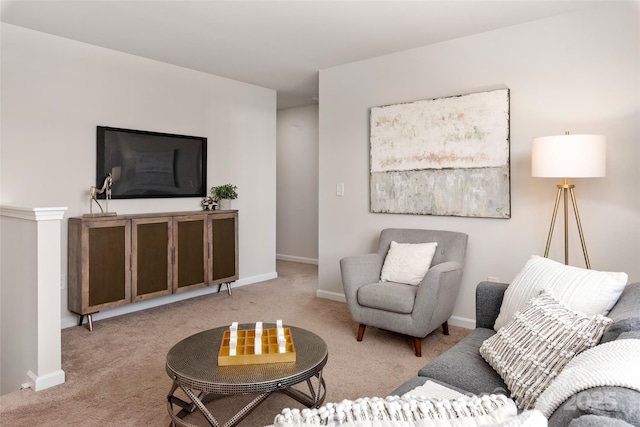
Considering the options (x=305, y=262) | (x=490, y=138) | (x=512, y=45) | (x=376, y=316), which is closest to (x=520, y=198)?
(x=490, y=138)

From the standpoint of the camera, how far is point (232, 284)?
16.1ft

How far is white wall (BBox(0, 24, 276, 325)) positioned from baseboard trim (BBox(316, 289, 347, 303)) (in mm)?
1091

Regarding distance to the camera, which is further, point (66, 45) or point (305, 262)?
point (305, 262)

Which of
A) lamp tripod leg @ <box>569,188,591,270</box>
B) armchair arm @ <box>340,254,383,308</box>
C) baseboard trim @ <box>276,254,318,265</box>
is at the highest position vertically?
lamp tripod leg @ <box>569,188,591,270</box>

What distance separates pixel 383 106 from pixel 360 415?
3.56 meters

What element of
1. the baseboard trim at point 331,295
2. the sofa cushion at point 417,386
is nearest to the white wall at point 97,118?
the baseboard trim at point 331,295

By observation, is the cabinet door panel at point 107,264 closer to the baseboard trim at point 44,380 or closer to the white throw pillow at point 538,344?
the baseboard trim at point 44,380

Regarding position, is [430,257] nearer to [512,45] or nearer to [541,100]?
[541,100]

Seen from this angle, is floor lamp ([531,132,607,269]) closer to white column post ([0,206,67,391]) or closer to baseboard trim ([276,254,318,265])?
white column post ([0,206,67,391])

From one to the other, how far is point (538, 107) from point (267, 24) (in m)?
2.21

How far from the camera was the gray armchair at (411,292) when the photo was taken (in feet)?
9.20

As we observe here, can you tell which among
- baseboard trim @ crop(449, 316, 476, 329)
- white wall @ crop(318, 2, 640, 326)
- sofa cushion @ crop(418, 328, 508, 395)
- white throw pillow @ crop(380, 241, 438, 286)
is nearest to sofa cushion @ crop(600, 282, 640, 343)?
sofa cushion @ crop(418, 328, 508, 395)

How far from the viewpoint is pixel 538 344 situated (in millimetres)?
1380

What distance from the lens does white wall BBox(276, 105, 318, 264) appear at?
21.4 ft
